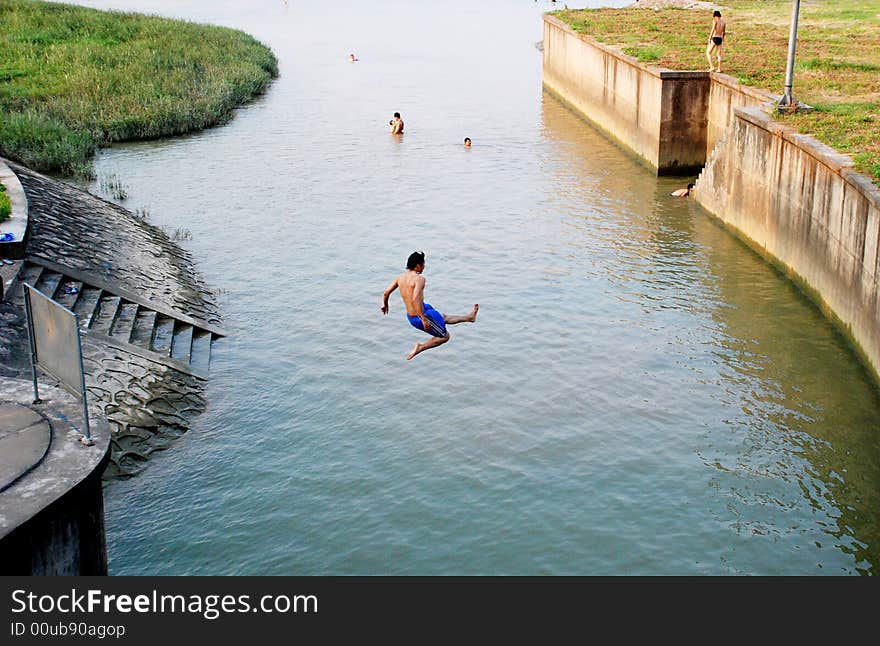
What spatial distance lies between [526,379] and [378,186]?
15429 millimetres

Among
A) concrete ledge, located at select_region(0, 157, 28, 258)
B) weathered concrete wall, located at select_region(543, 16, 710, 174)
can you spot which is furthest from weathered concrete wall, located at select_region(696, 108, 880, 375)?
concrete ledge, located at select_region(0, 157, 28, 258)

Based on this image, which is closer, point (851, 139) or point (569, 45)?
point (851, 139)

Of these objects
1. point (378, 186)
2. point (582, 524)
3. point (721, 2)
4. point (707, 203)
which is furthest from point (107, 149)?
point (721, 2)

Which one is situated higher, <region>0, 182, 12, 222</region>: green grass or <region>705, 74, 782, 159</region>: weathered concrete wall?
<region>705, 74, 782, 159</region>: weathered concrete wall

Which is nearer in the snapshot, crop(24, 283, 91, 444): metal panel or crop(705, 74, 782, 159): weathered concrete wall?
crop(24, 283, 91, 444): metal panel

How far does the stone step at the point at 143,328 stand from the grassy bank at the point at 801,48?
13651 mm

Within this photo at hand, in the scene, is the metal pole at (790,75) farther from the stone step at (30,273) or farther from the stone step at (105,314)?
the stone step at (30,273)

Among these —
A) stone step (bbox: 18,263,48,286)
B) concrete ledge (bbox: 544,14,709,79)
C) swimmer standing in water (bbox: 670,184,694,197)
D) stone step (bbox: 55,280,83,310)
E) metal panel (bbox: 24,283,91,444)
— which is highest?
concrete ledge (bbox: 544,14,709,79)

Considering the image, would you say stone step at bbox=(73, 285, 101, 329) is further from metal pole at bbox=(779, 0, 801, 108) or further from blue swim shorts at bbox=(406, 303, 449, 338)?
metal pole at bbox=(779, 0, 801, 108)

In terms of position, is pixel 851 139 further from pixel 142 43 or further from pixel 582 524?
pixel 142 43

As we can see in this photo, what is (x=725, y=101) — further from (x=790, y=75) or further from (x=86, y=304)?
(x=86, y=304)

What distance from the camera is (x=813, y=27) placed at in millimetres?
45281

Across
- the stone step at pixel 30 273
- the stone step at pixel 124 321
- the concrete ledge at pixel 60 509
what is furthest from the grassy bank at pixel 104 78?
the concrete ledge at pixel 60 509

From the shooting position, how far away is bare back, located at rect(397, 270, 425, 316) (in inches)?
584
